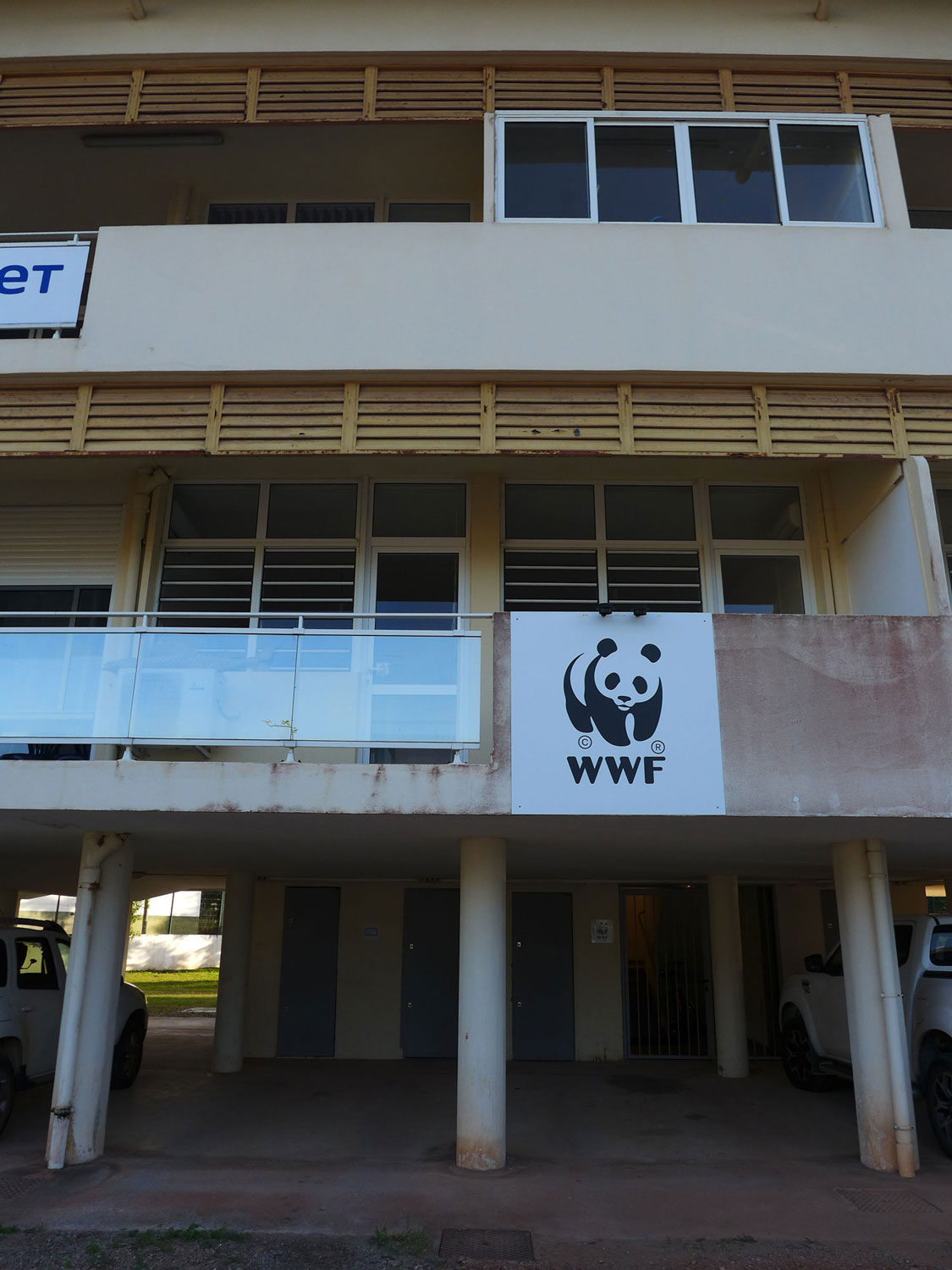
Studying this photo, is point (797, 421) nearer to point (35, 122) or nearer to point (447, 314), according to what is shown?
point (447, 314)

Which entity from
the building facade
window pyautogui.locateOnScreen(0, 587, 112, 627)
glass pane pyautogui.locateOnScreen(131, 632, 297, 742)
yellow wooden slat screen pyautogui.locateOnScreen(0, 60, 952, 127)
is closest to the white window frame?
the building facade

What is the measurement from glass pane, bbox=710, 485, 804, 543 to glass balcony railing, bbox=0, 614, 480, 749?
164 inches

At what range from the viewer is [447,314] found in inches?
352

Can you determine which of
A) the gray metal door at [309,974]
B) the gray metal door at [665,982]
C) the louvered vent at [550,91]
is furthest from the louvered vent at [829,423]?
the gray metal door at [309,974]

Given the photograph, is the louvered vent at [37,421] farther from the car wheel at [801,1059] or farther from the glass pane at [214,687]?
the car wheel at [801,1059]

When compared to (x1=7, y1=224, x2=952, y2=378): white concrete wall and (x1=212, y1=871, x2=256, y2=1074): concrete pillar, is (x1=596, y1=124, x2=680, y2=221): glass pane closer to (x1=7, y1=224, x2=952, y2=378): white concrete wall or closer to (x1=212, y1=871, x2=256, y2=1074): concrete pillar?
(x1=7, y1=224, x2=952, y2=378): white concrete wall

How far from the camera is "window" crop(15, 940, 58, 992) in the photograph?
9359 millimetres

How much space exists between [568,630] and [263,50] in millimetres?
7269

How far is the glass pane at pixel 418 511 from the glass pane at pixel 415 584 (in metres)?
0.26

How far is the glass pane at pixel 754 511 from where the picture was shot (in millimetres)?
10281

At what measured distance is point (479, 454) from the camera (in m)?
8.75

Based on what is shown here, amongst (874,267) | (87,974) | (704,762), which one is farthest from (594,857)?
(874,267)

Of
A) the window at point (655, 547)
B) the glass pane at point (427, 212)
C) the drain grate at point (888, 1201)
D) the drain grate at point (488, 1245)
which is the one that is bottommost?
the drain grate at point (488, 1245)

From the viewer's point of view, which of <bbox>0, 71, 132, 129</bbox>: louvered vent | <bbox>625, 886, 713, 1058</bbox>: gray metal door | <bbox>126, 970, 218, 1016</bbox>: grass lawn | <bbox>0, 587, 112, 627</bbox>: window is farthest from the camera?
<bbox>126, 970, 218, 1016</bbox>: grass lawn
